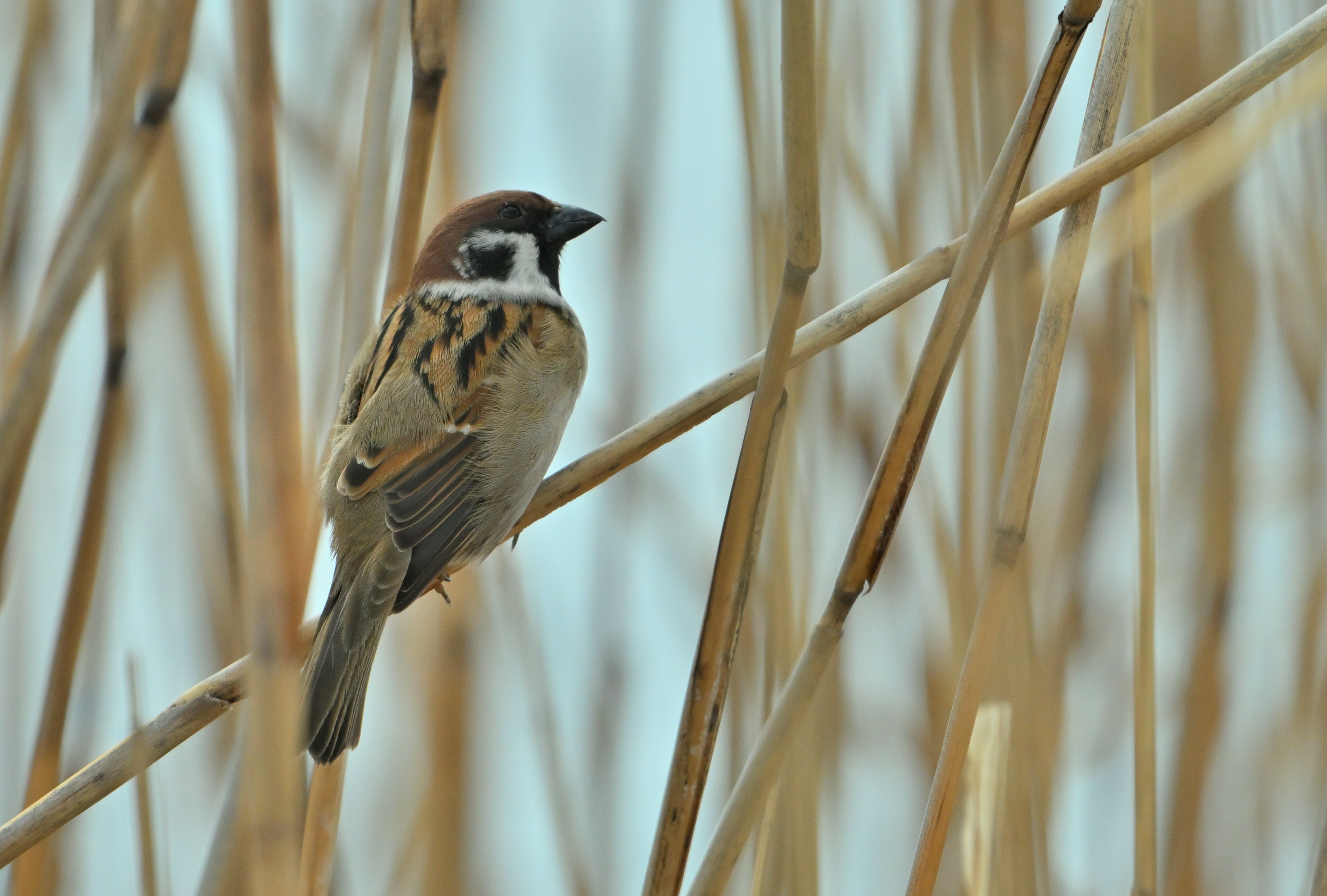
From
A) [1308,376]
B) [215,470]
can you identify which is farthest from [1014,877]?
[215,470]

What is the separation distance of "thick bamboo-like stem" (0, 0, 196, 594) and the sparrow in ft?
1.62

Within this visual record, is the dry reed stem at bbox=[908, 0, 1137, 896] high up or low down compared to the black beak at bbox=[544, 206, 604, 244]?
down

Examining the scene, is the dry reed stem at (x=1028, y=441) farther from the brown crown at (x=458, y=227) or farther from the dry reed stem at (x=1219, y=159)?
the brown crown at (x=458, y=227)

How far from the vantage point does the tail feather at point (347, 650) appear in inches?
75.2

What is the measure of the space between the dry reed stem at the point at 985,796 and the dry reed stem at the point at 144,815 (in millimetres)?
1117

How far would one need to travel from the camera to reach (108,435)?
82.0 inches

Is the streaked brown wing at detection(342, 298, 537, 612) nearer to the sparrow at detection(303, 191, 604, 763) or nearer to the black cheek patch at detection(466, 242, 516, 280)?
the sparrow at detection(303, 191, 604, 763)

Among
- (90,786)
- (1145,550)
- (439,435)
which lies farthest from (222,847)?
(1145,550)

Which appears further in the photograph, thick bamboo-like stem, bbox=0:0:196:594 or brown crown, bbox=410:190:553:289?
brown crown, bbox=410:190:553:289

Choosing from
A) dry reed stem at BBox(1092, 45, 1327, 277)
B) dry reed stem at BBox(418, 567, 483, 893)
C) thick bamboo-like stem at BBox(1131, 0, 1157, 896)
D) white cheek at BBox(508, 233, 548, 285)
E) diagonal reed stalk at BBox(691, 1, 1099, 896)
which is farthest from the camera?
white cheek at BBox(508, 233, 548, 285)

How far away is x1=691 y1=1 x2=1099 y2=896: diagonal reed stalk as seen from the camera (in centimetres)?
137

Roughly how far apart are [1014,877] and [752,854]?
25.5 inches

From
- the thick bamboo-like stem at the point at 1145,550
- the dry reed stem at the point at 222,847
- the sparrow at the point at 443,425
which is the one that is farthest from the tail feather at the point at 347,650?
→ the thick bamboo-like stem at the point at 1145,550

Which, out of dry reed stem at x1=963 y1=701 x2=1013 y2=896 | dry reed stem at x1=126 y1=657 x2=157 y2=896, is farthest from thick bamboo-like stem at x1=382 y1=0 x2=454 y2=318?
dry reed stem at x1=963 y1=701 x2=1013 y2=896
